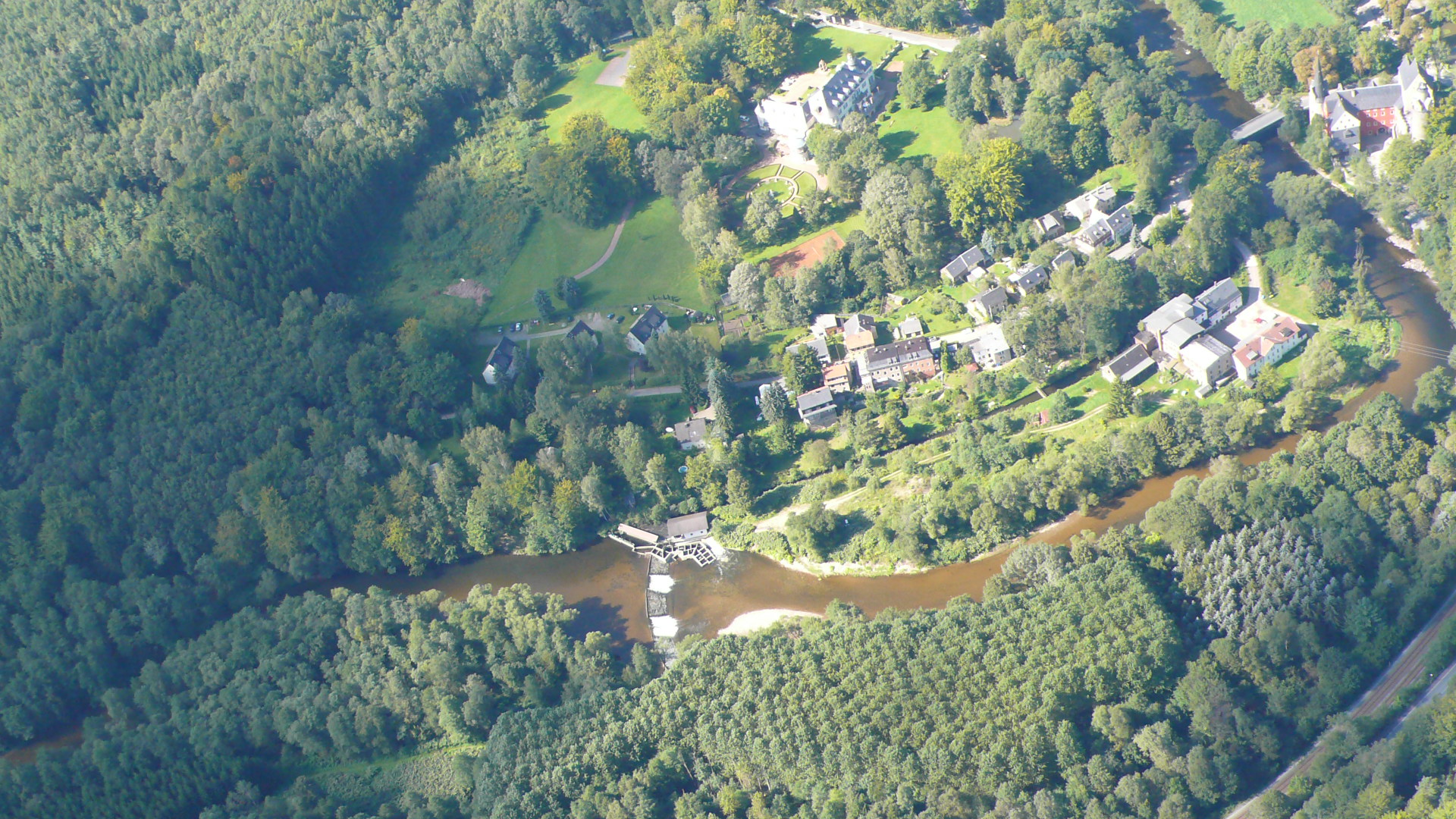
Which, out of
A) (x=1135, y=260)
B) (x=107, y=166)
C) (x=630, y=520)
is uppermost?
(x=107, y=166)

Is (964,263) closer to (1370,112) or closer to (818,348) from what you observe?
(818,348)

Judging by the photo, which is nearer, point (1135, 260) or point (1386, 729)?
point (1386, 729)

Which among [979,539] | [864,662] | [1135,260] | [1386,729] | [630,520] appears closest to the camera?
[1386,729]

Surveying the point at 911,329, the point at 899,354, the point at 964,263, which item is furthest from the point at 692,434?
the point at 964,263

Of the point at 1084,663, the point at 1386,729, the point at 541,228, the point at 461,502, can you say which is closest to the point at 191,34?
the point at 541,228

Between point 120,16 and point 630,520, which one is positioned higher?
point 120,16

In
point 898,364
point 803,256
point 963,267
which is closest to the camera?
point 898,364

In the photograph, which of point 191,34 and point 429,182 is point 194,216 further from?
point 191,34

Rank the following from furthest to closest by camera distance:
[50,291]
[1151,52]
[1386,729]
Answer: [1151,52] < [50,291] < [1386,729]
